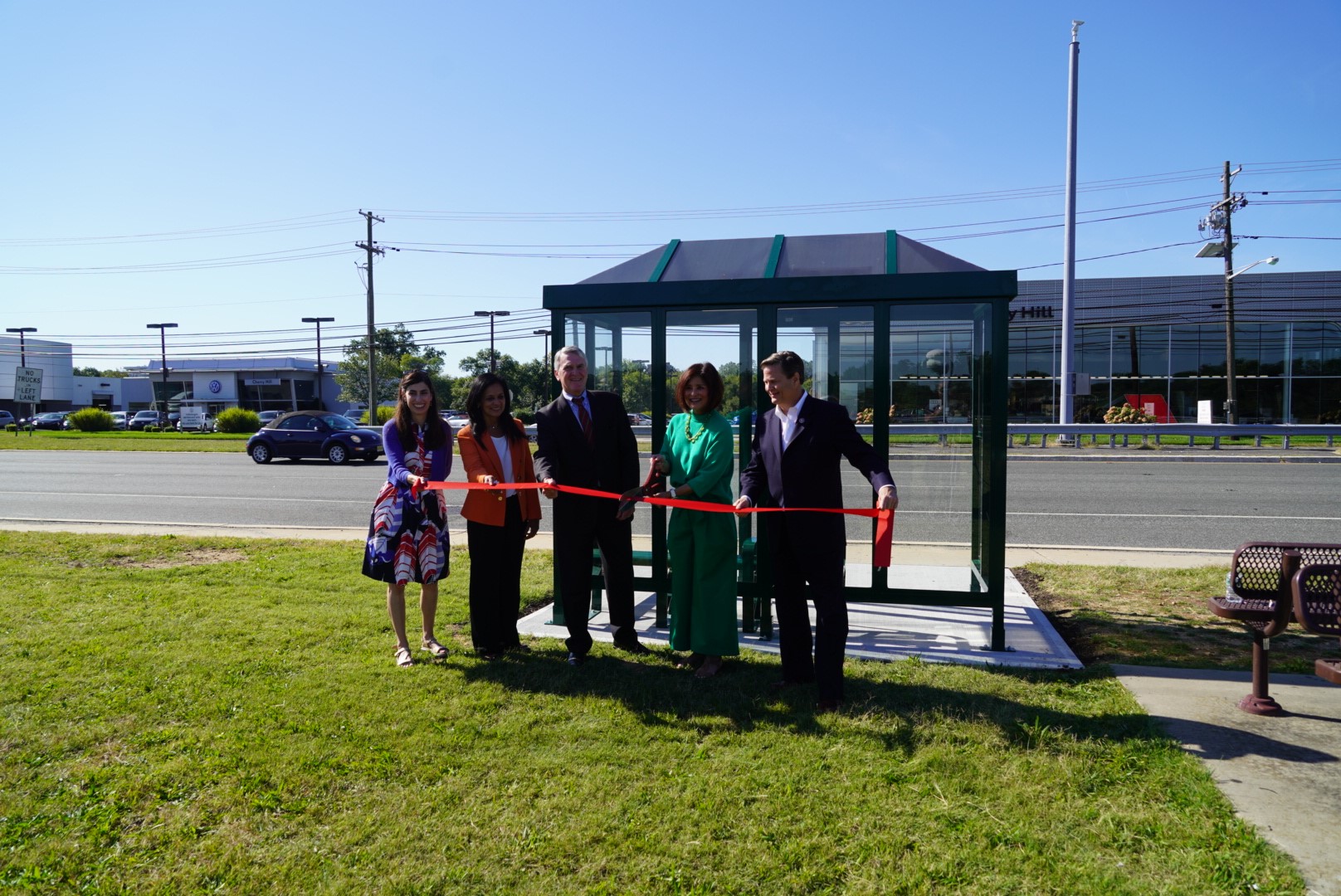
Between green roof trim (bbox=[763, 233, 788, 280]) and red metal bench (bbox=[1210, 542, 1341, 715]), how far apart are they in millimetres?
2984

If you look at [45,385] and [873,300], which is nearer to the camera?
[873,300]

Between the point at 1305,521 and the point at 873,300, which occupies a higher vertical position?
the point at 873,300

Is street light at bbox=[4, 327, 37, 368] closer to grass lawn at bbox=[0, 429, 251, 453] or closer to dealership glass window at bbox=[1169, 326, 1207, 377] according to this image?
grass lawn at bbox=[0, 429, 251, 453]

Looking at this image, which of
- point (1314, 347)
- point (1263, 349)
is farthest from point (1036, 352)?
point (1314, 347)

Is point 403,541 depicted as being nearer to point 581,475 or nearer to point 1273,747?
point 581,475

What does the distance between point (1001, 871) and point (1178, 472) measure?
1619 cm

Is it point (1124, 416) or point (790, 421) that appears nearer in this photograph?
point (790, 421)

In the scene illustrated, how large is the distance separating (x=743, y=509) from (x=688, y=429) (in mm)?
640

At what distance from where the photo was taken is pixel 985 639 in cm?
539

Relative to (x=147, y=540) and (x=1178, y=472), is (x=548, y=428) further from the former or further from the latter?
(x=1178, y=472)

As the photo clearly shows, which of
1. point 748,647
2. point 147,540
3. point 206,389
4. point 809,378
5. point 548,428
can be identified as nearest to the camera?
point 548,428

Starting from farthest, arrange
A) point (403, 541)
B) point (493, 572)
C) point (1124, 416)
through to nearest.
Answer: point (1124, 416) → point (493, 572) → point (403, 541)

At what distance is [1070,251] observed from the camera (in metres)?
22.3

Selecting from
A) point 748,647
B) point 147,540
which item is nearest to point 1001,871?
point 748,647
